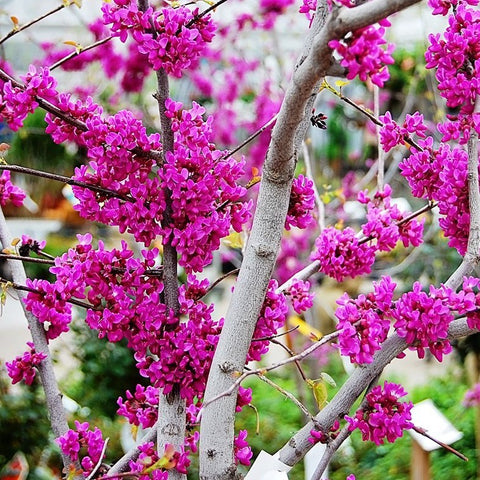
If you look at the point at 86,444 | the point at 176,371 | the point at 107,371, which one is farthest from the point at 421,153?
the point at 107,371

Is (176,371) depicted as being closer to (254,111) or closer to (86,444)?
(86,444)

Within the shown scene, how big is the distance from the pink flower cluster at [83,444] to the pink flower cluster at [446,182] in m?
0.56

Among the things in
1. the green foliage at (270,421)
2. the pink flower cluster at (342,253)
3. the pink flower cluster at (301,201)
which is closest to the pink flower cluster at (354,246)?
the pink flower cluster at (342,253)

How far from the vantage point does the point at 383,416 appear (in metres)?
0.90

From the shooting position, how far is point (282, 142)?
77 centimetres

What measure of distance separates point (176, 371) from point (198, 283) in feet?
0.42

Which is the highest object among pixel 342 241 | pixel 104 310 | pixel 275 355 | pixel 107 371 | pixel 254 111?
pixel 254 111

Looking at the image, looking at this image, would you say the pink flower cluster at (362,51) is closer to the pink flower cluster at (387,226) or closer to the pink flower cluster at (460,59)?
the pink flower cluster at (460,59)

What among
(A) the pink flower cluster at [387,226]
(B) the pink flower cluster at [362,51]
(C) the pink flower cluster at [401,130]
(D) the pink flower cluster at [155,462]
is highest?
(C) the pink flower cluster at [401,130]

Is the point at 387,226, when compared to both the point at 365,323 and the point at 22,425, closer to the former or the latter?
the point at 365,323

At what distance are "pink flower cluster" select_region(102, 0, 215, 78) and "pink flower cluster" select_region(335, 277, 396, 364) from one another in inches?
14.0

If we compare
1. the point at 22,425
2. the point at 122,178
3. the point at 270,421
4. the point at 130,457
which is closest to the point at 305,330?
the point at 130,457

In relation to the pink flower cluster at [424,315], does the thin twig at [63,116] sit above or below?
above

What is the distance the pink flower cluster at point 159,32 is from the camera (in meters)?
0.85
